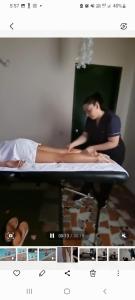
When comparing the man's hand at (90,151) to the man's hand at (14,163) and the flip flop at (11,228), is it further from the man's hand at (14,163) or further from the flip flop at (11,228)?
the flip flop at (11,228)

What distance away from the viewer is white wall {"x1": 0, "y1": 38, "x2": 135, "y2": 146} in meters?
0.62

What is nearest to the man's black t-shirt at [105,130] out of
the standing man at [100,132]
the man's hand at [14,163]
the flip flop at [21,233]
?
the standing man at [100,132]

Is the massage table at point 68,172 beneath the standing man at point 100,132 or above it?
beneath

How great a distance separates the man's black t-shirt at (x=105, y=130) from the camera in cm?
67

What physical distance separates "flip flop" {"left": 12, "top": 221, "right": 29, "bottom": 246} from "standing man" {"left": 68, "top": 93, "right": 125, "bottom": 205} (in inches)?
9.4

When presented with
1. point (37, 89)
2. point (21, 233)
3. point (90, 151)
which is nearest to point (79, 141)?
point (90, 151)

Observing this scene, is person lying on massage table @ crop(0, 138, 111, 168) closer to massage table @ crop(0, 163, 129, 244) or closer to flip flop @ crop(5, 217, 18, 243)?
massage table @ crop(0, 163, 129, 244)

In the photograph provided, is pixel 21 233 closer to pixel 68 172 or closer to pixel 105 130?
pixel 68 172

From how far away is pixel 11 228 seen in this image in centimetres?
71

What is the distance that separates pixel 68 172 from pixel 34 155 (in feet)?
0.32

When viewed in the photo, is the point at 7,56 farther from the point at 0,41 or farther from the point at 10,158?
the point at 10,158
